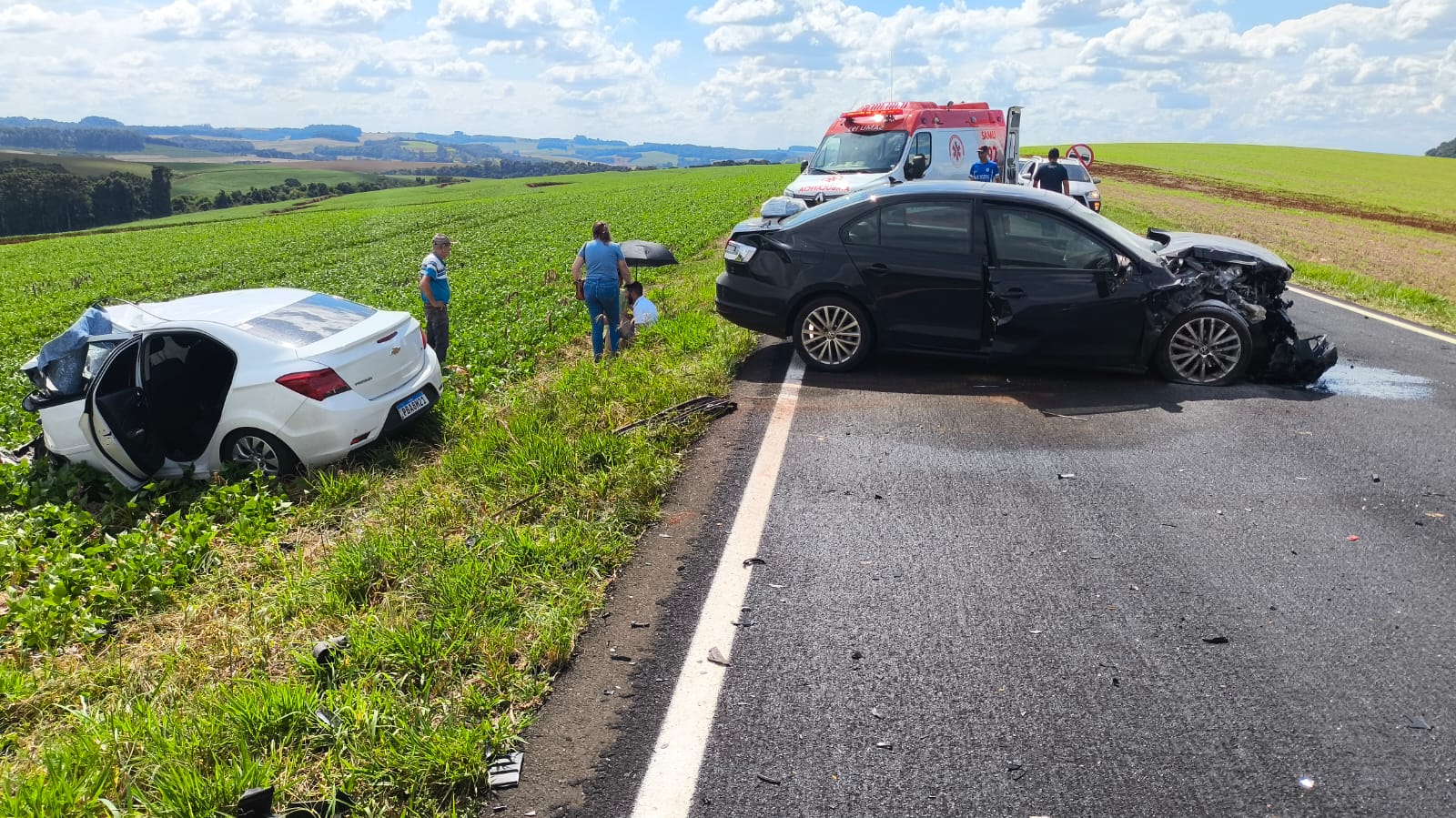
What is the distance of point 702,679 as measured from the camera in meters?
3.49

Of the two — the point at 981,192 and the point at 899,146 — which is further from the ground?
the point at 899,146

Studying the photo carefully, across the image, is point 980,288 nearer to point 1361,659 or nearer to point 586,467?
point 586,467

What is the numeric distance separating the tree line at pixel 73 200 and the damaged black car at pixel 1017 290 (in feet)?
326

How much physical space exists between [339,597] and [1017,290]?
5.69 metres

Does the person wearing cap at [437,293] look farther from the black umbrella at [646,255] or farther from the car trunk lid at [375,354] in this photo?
the car trunk lid at [375,354]

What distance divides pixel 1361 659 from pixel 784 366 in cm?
550

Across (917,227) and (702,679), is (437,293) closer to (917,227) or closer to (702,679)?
(917,227)

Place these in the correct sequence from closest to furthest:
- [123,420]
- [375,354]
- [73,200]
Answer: [123,420]
[375,354]
[73,200]

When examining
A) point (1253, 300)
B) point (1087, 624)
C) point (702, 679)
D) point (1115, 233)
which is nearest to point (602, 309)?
point (1115, 233)

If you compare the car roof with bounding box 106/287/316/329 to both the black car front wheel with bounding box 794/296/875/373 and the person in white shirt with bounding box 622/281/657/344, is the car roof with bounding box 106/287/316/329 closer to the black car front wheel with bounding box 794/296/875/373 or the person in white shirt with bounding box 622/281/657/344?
the person in white shirt with bounding box 622/281/657/344

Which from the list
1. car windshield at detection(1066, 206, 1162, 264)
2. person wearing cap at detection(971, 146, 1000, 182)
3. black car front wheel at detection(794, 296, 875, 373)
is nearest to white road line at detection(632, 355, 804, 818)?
black car front wheel at detection(794, 296, 875, 373)

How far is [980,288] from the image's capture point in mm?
7680

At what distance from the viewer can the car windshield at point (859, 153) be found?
56.9 ft

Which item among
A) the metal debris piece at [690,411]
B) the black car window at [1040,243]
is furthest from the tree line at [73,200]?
the black car window at [1040,243]
